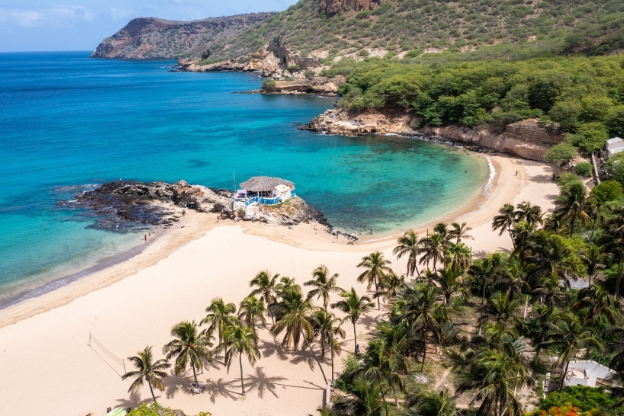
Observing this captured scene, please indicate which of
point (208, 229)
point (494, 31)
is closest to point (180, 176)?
point (208, 229)

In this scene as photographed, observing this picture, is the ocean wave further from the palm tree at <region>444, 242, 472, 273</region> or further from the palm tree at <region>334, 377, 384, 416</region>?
the palm tree at <region>334, 377, 384, 416</region>

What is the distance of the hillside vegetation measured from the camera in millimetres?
107438

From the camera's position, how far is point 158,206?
174 ft

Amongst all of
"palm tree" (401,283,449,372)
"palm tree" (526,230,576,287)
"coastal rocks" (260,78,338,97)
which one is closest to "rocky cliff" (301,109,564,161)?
"palm tree" (526,230,576,287)

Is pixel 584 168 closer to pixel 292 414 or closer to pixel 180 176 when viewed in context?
pixel 292 414

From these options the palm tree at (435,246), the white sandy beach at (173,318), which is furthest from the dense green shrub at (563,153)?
the palm tree at (435,246)

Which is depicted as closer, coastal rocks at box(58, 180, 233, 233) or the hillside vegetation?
coastal rocks at box(58, 180, 233, 233)

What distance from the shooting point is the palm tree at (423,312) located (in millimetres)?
23156

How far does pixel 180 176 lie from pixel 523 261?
47485 mm

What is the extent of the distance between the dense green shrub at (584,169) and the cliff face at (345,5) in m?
140

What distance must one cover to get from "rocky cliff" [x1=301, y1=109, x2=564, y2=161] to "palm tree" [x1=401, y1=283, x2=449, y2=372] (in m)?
49.2

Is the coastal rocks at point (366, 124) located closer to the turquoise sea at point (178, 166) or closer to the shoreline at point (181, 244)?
the turquoise sea at point (178, 166)

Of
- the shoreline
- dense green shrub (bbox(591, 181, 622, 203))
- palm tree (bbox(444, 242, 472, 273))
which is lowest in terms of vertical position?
the shoreline

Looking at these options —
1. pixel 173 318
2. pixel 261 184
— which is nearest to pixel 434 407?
pixel 173 318
